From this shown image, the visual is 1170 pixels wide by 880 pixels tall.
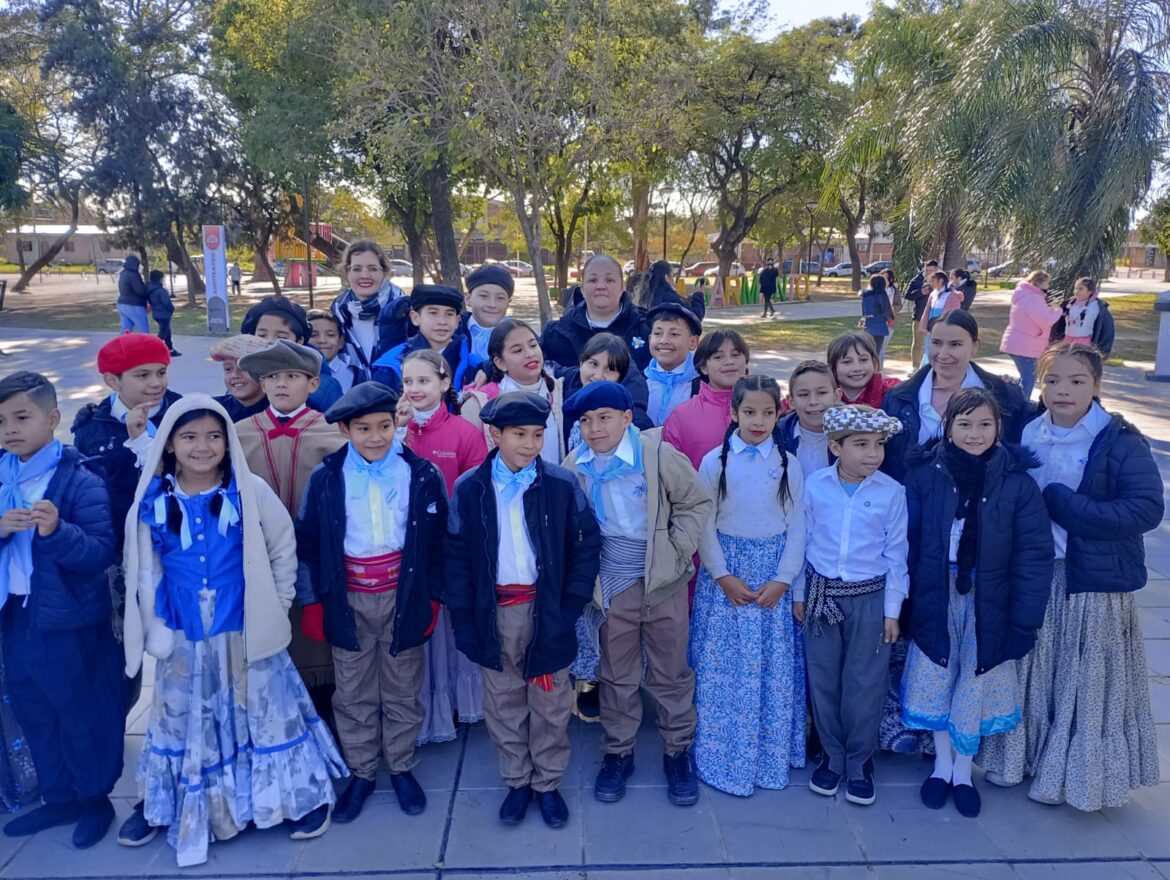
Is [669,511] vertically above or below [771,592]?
above

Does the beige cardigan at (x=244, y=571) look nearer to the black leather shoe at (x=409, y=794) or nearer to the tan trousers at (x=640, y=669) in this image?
the black leather shoe at (x=409, y=794)

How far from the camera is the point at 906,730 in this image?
3.46m

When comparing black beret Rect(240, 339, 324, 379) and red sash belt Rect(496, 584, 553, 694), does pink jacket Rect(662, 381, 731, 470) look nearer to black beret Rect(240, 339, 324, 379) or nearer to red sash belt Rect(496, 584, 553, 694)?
red sash belt Rect(496, 584, 553, 694)

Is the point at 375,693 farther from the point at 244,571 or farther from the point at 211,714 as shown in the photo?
the point at 244,571

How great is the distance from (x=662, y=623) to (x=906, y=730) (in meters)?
1.14

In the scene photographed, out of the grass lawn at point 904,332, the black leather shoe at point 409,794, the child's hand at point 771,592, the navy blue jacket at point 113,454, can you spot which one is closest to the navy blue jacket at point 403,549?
the black leather shoe at point 409,794

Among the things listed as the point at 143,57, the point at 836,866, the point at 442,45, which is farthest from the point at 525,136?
the point at 143,57

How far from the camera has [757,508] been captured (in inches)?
128

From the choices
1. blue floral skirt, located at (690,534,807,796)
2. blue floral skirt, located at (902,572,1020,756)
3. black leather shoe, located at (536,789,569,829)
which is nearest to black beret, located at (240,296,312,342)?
blue floral skirt, located at (690,534,807,796)

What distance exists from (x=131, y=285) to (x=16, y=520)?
15.2 meters

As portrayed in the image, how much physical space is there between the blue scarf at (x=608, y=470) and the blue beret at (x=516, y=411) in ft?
1.02

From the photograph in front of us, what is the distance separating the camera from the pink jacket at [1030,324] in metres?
10.1

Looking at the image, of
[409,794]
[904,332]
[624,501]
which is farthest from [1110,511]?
[904,332]

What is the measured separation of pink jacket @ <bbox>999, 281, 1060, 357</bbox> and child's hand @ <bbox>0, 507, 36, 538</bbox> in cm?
1026
